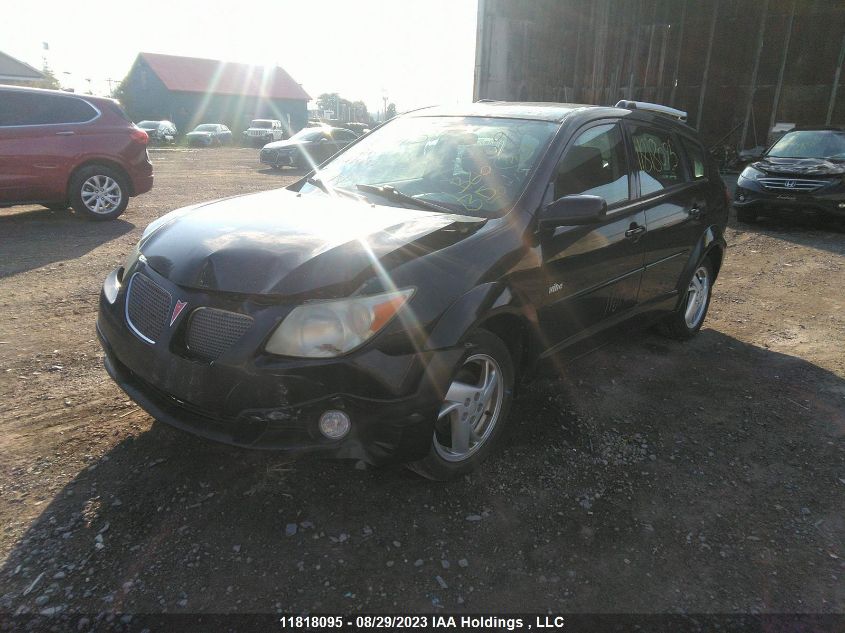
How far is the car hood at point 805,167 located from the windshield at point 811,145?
0.88ft

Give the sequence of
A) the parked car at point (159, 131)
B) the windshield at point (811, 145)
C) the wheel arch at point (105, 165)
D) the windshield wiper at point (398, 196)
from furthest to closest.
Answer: the parked car at point (159, 131) → the windshield at point (811, 145) → the wheel arch at point (105, 165) → the windshield wiper at point (398, 196)

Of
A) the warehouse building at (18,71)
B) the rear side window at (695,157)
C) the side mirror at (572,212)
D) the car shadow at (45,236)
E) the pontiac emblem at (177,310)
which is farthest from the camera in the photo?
the warehouse building at (18,71)

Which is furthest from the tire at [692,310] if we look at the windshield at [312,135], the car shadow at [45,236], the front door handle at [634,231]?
the windshield at [312,135]

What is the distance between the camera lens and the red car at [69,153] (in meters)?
7.85

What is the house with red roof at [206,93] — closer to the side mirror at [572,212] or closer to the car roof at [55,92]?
the car roof at [55,92]

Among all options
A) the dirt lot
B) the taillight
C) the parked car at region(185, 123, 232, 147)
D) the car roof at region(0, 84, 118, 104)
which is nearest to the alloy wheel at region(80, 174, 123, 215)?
the taillight

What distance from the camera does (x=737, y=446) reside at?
3389mm

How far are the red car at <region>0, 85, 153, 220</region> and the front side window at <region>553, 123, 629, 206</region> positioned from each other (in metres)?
7.50

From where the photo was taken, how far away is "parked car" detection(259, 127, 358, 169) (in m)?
19.2

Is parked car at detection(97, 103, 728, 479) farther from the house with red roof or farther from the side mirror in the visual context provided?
the house with red roof

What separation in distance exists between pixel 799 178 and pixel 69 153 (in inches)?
427

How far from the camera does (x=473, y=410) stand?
2865 mm

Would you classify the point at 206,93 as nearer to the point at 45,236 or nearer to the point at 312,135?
the point at 312,135

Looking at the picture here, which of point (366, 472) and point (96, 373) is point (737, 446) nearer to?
point (366, 472)
